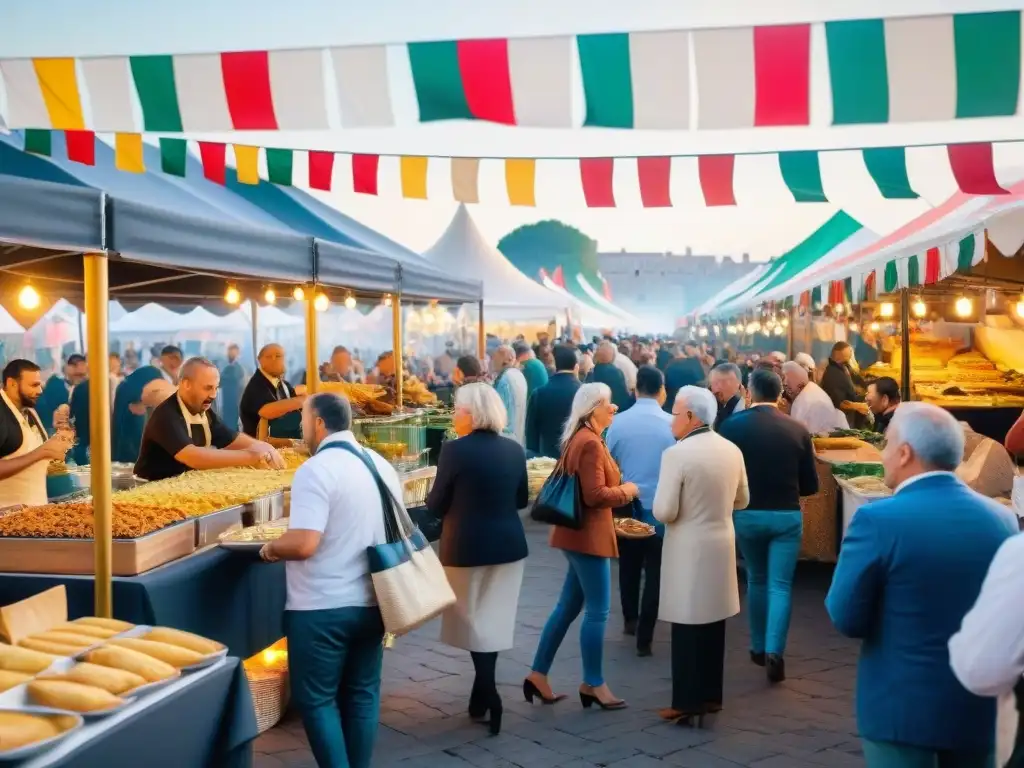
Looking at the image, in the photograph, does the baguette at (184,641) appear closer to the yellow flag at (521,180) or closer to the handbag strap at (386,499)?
the handbag strap at (386,499)

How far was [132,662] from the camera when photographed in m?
2.76

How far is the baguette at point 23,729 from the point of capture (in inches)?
89.3

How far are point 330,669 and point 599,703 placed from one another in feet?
6.35

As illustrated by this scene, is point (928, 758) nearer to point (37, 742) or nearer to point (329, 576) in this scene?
point (329, 576)

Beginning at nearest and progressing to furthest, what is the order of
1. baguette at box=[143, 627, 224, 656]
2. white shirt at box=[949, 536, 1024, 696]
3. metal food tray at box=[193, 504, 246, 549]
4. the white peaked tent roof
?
1. white shirt at box=[949, 536, 1024, 696]
2. baguette at box=[143, 627, 224, 656]
3. metal food tray at box=[193, 504, 246, 549]
4. the white peaked tent roof

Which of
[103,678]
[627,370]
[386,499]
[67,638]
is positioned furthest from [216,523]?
[627,370]

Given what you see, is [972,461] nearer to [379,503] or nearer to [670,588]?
[670,588]

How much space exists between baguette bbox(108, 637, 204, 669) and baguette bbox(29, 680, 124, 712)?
32cm

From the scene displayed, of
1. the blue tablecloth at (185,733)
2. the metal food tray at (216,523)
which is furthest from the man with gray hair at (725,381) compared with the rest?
the blue tablecloth at (185,733)

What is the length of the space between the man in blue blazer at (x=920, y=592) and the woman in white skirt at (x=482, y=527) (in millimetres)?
2166

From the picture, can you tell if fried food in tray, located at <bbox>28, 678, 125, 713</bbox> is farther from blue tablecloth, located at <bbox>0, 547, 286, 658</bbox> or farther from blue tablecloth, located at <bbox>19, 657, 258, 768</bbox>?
blue tablecloth, located at <bbox>0, 547, 286, 658</bbox>

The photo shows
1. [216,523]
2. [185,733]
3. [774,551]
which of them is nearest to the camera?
[185,733]

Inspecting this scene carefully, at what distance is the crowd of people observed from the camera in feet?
8.43

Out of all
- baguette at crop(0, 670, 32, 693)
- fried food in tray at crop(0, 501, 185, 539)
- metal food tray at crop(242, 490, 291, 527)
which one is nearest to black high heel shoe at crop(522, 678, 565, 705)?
metal food tray at crop(242, 490, 291, 527)
